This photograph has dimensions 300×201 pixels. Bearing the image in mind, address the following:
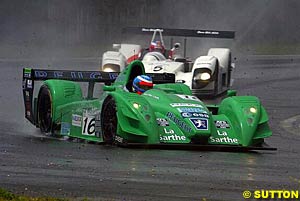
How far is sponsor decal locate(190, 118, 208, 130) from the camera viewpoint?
10891 millimetres

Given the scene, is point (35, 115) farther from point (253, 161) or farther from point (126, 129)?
point (253, 161)

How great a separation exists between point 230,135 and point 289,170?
1954 mm

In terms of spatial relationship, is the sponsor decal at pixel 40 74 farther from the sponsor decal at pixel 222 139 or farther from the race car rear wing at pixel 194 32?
the race car rear wing at pixel 194 32

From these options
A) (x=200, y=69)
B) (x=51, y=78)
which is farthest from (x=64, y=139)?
(x=200, y=69)

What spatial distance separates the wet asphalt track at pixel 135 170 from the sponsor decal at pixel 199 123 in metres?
0.36

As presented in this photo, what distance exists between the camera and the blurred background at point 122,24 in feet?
108

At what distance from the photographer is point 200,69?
19.0 metres

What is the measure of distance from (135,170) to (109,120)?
2660 millimetres

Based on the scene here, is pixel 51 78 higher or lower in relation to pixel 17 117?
higher

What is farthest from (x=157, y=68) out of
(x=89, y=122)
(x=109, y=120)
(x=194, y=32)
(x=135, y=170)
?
(x=135, y=170)

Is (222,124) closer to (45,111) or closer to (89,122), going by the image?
(89,122)

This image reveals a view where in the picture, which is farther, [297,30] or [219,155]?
[297,30]

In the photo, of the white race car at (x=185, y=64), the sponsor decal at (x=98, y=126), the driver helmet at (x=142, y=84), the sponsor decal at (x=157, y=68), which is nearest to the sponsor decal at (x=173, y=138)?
the sponsor decal at (x=98, y=126)

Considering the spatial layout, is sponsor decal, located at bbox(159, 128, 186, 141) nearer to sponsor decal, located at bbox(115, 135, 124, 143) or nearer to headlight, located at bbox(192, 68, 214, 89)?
sponsor decal, located at bbox(115, 135, 124, 143)
